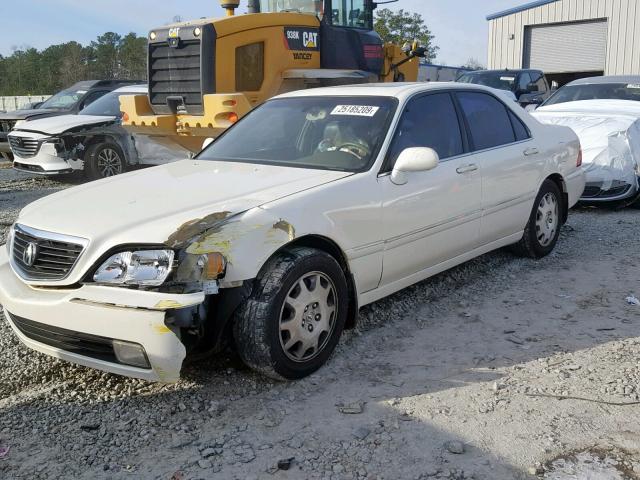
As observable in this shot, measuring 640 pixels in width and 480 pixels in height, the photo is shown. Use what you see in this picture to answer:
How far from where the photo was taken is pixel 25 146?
412 inches

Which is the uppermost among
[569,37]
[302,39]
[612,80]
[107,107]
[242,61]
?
[569,37]

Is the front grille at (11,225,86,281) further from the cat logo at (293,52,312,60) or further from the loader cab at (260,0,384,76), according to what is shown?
the loader cab at (260,0,384,76)

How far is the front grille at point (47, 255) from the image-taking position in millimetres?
3258

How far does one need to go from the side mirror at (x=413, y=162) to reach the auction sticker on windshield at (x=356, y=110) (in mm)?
494

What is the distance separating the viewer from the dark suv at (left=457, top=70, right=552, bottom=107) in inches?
583

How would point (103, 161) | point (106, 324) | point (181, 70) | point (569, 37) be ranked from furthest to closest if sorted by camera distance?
point (569, 37)
point (103, 161)
point (181, 70)
point (106, 324)

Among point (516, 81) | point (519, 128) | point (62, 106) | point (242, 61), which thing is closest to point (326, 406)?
point (519, 128)

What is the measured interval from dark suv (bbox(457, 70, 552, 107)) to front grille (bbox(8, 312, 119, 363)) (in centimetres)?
1307

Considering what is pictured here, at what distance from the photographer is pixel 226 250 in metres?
3.20

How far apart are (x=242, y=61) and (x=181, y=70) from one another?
868mm

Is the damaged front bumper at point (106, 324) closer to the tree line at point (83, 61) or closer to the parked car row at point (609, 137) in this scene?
the parked car row at point (609, 137)

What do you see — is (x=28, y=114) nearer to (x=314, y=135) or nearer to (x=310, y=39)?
(x=310, y=39)

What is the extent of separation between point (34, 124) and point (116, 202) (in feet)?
25.9

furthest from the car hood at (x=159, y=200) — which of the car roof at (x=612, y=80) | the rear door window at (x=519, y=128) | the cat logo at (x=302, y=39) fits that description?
the car roof at (x=612, y=80)
